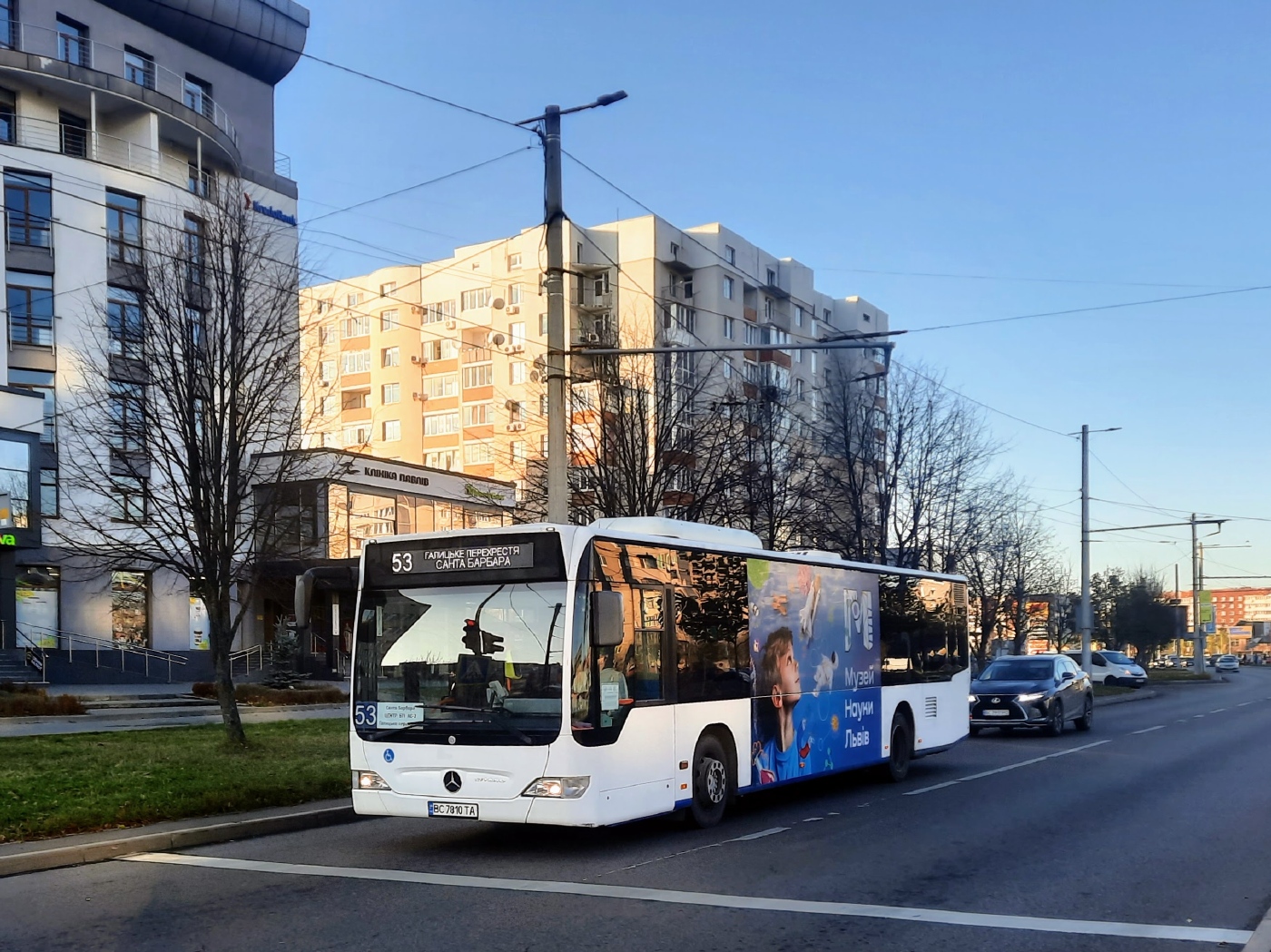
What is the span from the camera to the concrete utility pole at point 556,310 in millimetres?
17031

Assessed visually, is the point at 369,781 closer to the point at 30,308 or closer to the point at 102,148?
the point at 30,308

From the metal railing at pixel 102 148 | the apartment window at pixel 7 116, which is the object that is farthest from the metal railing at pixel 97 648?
the apartment window at pixel 7 116

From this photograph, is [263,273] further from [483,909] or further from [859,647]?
[483,909]

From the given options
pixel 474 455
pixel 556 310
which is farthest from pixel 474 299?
pixel 556 310

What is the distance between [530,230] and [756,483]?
51855 millimetres

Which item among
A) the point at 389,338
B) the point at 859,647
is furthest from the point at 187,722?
the point at 389,338

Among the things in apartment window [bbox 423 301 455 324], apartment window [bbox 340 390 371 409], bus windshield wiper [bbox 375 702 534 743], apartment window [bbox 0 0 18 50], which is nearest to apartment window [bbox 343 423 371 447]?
apartment window [bbox 340 390 371 409]

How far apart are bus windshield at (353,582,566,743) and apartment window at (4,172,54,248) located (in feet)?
118

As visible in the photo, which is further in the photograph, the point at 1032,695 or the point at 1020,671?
the point at 1020,671

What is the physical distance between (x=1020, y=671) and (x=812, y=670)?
43.8ft

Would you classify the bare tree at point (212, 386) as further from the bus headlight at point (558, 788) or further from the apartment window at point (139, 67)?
the apartment window at point (139, 67)

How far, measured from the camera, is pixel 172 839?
11133 mm

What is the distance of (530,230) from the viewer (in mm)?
80688

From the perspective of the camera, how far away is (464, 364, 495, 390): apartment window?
80062 millimetres
